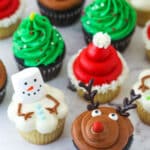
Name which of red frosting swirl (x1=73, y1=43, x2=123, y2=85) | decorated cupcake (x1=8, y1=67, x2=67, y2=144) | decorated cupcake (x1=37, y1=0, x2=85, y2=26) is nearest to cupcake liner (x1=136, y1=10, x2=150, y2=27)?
decorated cupcake (x1=37, y1=0, x2=85, y2=26)

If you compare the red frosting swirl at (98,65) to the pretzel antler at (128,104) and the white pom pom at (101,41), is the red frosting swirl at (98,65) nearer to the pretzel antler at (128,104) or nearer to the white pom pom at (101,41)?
the white pom pom at (101,41)

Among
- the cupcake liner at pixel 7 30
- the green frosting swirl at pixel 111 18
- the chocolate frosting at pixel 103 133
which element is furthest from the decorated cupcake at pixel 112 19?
the chocolate frosting at pixel 103 133

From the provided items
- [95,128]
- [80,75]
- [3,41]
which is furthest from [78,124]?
[3,41]

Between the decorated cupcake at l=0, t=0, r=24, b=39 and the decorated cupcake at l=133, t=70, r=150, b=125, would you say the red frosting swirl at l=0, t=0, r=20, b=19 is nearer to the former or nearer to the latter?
the decorated cupcake at l=0, t=0, r=24, b=39

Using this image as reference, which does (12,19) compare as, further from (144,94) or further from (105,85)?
(144,94)

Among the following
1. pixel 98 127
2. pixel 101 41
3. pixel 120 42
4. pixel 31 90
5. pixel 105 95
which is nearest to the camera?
pixel 98 127

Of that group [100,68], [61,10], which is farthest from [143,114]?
[61,10]
